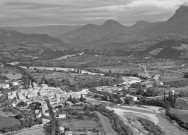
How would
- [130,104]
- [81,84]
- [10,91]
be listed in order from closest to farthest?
1. [130,104]
2. [10,91]
3. [81,84]

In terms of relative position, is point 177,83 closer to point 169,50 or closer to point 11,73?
point 11,73

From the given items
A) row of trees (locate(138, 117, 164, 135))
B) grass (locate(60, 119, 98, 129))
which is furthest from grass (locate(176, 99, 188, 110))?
grass (locate(60, 119, 98, 129))

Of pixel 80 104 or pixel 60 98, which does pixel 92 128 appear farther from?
pixel 60 98

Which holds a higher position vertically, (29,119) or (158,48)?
(158,48)

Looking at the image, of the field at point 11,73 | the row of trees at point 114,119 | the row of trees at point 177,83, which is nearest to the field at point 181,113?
the row of trees at point 114,119

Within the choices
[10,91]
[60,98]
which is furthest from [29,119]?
[10,91]

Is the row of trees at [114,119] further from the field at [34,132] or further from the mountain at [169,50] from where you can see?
the mountain at [169,50]

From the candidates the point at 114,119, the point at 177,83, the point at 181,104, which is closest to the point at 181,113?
the point at 181,104

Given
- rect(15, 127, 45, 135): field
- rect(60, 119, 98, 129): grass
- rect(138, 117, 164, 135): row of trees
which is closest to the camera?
rect(15, 127, 45, 135): field

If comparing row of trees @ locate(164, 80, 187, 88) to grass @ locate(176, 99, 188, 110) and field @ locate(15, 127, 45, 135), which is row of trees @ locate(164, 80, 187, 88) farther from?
field @ locate(15, 127, 45, 135)
